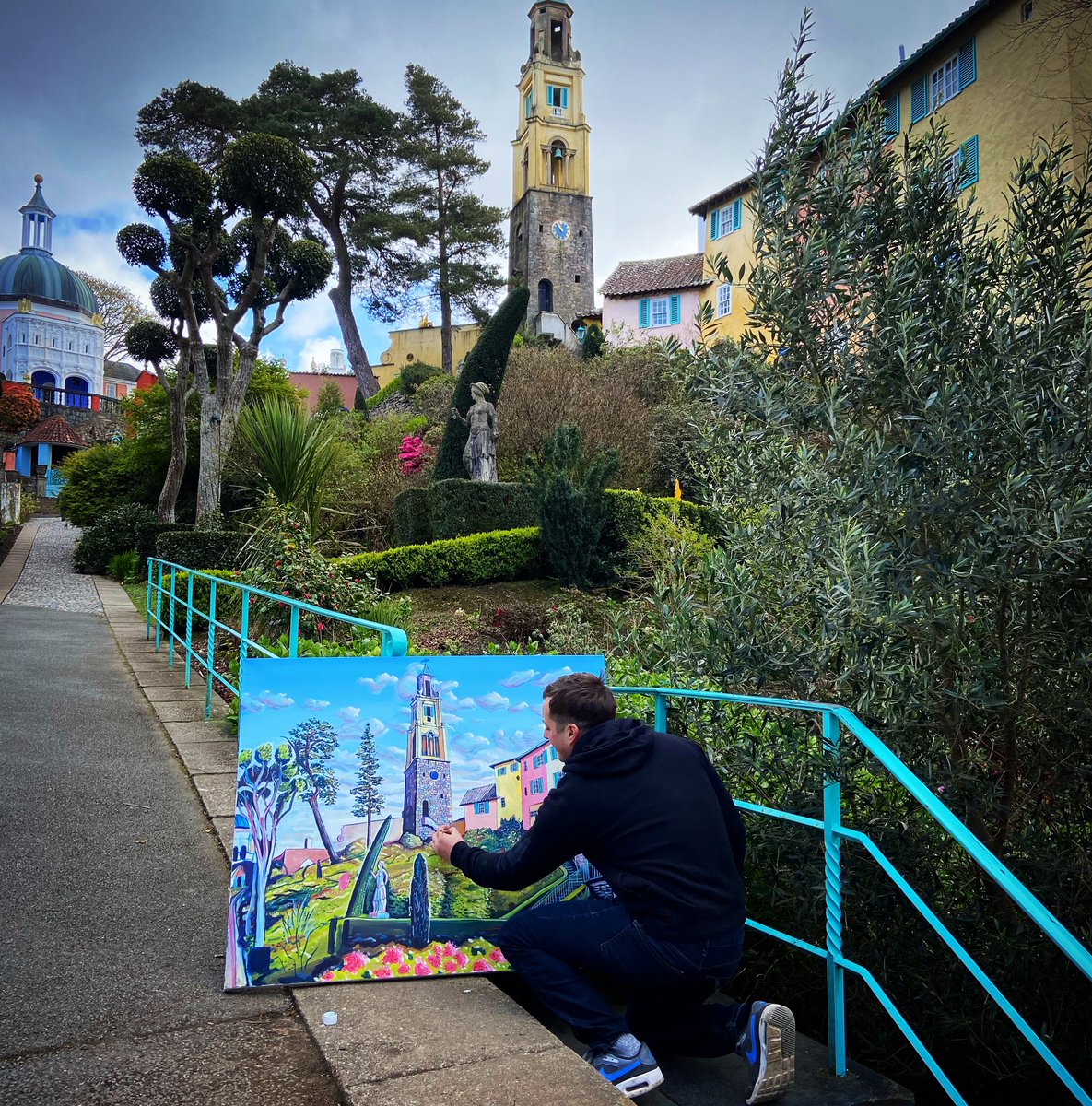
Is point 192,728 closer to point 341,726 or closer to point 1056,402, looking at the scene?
point 341,726

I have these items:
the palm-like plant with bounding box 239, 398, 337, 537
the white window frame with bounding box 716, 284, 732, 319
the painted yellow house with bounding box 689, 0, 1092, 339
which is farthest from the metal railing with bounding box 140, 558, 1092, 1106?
the white window frame with bounding box 716, 284, 732, 319

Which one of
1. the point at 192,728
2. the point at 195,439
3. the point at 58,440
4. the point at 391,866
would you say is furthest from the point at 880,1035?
the point at 58,440

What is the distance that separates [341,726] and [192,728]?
3.69 metres

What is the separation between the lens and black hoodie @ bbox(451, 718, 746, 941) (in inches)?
96.0

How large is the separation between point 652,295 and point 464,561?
28.8 metres

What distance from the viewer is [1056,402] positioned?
2.47 m

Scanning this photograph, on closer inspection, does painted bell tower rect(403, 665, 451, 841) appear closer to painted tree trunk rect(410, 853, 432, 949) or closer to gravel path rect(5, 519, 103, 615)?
painted tree trunk rect(410, 853, 432, 949)

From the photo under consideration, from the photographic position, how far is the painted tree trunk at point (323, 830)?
291cm

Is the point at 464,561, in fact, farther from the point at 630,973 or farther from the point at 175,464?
the point at 630,973

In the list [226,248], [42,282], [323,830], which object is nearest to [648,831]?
[323,830]

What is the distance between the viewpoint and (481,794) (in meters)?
3.14

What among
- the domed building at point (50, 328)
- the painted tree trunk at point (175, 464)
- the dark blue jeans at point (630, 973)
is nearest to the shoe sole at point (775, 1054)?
the dark blue jeans at point (630, 973)

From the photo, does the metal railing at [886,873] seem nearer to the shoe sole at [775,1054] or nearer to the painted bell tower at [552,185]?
the shoe sole at [775,1054]

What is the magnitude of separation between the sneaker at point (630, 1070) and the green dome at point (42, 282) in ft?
221
